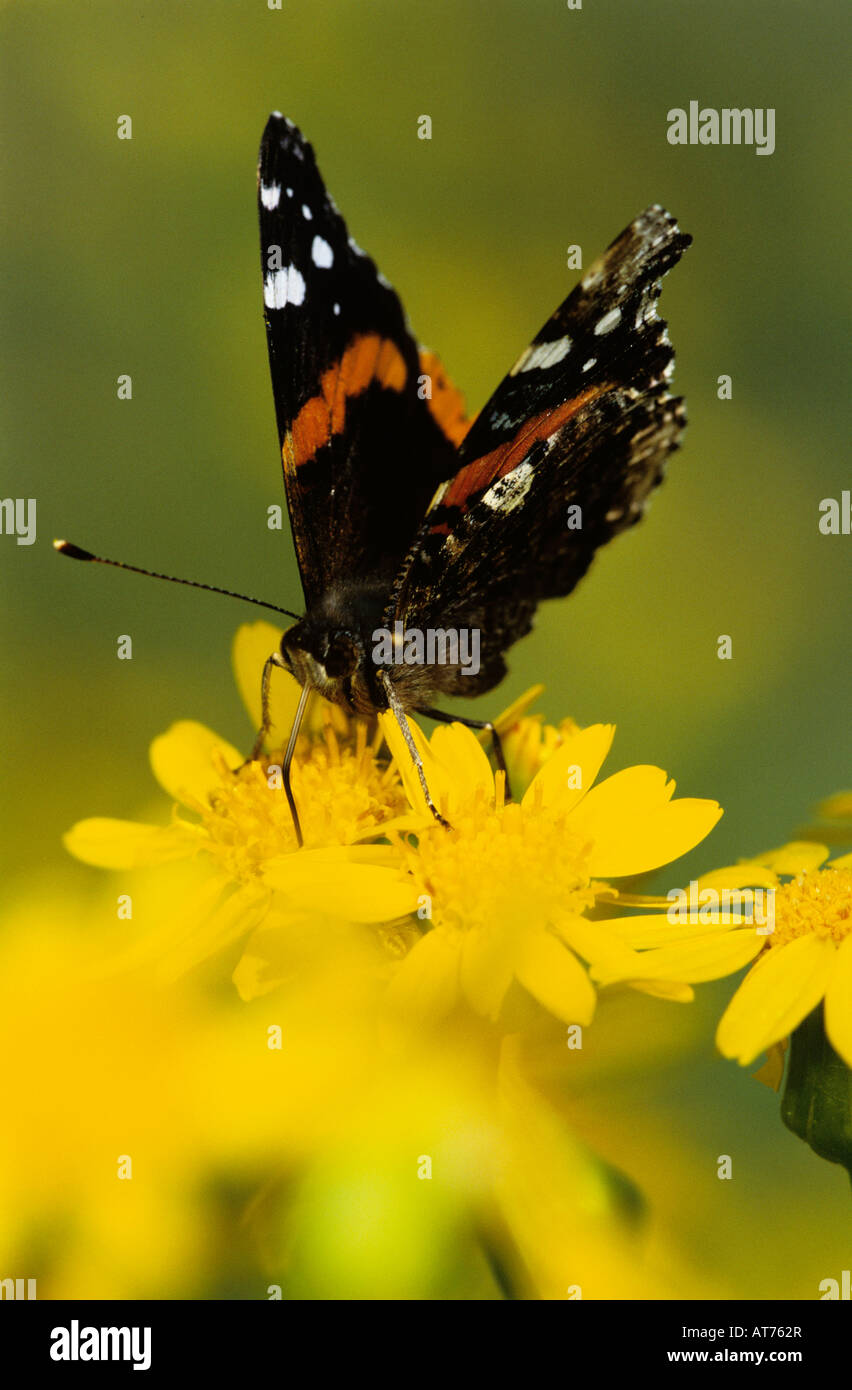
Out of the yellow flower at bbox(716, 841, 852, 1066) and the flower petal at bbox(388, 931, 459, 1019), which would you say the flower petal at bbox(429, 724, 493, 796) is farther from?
the yellow flower at bbox(716, 841, 852, 1066)

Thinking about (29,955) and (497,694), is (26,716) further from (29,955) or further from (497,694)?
(497,694)

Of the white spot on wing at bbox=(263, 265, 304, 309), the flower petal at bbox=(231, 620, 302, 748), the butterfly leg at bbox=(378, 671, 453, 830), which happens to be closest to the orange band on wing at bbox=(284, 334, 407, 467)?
the white spot on wing at bbox=(263, 265, 304, 309)

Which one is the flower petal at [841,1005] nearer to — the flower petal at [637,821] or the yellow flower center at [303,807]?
the flower petal at [637,821]

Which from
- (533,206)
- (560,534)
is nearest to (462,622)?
(560,534)

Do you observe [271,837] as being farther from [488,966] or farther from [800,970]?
[800,970]

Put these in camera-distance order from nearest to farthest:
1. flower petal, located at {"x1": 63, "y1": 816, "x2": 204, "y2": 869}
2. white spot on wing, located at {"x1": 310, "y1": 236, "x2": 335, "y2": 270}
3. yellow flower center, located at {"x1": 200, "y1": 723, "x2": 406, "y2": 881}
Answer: yellow flower center, located at {"x1": 200, "y1": 723, "x2": 406, "y2": 881}
flower petal, located at {"x1": 63, "y1": 816, "x2": 204, "y2": 869}
white spot on wing, located at {"x1": 310, "y1": 236, "x2": 335, "y2": 270}

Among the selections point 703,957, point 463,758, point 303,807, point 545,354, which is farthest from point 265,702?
point 703,957
